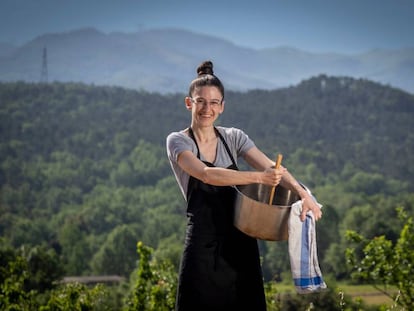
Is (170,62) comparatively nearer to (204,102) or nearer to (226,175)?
(204,102)

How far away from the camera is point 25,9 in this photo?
131000 mm

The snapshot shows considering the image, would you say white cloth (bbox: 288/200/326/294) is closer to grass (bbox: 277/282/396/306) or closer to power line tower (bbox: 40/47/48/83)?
grass (bbox: 277/282/396/306)

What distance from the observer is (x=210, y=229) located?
2271 millimetres

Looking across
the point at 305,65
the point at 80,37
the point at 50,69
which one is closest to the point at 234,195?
the point at 50,69

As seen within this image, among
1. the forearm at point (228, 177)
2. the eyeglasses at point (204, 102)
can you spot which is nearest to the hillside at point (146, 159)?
the eyeglasses at point (204, 102)

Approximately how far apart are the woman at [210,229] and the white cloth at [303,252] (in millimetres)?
74

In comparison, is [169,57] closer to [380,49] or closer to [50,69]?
[50,69]

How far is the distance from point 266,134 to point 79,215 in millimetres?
26098

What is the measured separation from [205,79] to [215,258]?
0.64 metres

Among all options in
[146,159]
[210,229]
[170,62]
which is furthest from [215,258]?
[170,62]

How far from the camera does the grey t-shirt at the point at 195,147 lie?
2.28 metres

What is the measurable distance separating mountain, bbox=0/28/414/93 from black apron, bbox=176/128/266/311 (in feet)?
336

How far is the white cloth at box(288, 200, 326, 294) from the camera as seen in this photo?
2.16 meters

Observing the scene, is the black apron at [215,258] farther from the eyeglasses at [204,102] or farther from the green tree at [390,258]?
the green tree at [390,258]
